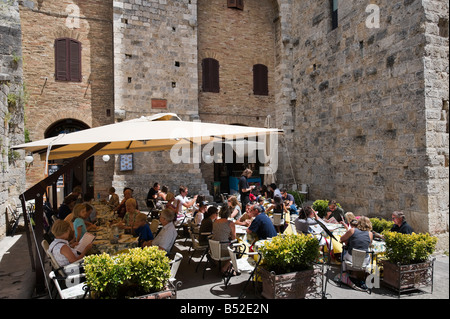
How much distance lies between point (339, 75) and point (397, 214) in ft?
18.9

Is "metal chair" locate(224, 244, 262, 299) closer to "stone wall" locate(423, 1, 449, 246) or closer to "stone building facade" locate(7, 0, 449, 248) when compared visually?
"stone building facade" locate(7, 0, 449, 248)

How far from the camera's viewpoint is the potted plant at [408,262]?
4535 millimetres

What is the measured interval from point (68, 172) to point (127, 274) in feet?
38.2

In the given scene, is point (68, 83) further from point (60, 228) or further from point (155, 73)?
point (60, 228)

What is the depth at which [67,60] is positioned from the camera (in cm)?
1210

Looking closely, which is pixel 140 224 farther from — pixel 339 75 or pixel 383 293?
pixel 339 75

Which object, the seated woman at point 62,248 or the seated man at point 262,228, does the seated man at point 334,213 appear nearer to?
the seated man at point 262,228

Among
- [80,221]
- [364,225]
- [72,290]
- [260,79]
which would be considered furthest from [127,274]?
[260,79]

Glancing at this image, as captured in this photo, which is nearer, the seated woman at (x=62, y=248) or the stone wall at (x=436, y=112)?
the seated woman at (x=62, y=248)

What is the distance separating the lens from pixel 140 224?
5117 mm

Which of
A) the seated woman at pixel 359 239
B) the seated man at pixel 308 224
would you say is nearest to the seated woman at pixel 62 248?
the seated man at pixel 308 224

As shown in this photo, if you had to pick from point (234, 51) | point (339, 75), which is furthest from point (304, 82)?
point (234, 51)

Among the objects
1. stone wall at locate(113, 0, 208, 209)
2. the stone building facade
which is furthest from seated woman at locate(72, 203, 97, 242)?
stone wall at locate(113, 0, 208, 209)

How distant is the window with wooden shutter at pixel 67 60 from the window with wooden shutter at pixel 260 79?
7543 millimetres
